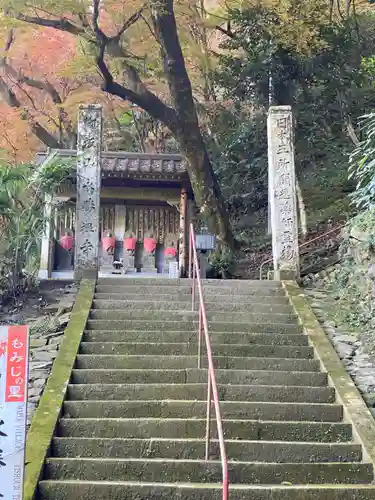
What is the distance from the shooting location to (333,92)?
15305 millimetres

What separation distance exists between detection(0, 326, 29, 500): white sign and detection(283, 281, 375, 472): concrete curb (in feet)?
10.4

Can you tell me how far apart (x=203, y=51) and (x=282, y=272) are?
9145mm

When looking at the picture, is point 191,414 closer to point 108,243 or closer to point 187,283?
point 187,283

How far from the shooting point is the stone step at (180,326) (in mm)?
7715

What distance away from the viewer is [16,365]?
4.22 m

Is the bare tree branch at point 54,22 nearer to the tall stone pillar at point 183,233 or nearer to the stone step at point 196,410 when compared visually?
the tall stone pillar at point 183,233

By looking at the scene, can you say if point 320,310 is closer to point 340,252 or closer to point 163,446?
point 340,252

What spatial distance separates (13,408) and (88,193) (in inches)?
237

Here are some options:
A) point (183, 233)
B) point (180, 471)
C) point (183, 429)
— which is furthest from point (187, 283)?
point (183, 233)

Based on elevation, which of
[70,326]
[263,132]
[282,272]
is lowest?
[70,326]

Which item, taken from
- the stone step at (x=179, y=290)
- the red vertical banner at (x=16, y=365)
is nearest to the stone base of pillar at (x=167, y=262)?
the stone step at (x=179, y=290)

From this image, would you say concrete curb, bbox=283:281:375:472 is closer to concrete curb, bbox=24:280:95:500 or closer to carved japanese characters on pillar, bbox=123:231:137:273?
concrete curb, bbox=24:280:95:500

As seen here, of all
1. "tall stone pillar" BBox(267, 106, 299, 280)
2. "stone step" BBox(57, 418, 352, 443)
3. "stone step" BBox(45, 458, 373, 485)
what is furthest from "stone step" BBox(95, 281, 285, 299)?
"stone step" BBox(45, 458, 373, 485)

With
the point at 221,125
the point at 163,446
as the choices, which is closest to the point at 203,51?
the point at 221,125
